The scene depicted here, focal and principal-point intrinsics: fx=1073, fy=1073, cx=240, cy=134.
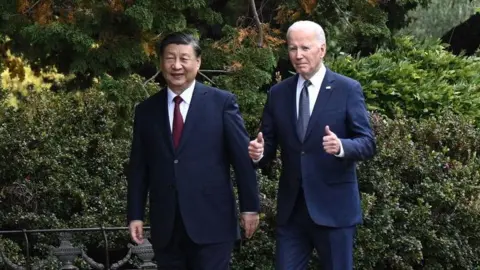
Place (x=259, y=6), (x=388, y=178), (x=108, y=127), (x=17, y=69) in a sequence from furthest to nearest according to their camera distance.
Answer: (x=17, y=69), (x=259, y=6), (x=108, y=127), (x=388, y=178)

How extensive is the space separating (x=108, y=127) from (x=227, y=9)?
2.30m

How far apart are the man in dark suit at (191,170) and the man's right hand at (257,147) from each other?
13 cm

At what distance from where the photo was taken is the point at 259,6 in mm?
11242

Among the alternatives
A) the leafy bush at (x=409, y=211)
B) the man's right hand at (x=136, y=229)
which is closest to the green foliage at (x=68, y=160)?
the leafy bush at (x=409, y=211)

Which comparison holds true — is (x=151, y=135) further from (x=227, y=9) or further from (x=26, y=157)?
(x=227, y=9)

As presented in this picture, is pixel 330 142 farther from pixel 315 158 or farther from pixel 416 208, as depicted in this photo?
pixel 416 208

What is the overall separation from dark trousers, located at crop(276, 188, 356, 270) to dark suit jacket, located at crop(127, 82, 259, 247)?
249mm

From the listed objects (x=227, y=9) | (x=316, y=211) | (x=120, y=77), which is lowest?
(x=316, y=211)

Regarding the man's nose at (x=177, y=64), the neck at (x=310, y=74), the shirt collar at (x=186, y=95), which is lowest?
the shirt collar at (x=186, y=95)

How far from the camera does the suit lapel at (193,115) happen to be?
5914 millimetres

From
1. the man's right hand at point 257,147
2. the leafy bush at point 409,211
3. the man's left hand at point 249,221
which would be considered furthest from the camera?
the leafy bush at point 409,211

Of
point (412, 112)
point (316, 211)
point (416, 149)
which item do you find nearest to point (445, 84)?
point (412, 112)

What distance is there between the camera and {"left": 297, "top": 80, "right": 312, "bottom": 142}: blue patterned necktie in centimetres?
599

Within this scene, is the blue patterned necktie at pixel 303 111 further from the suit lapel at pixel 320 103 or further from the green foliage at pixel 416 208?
the green foliage at pixel 416 208
